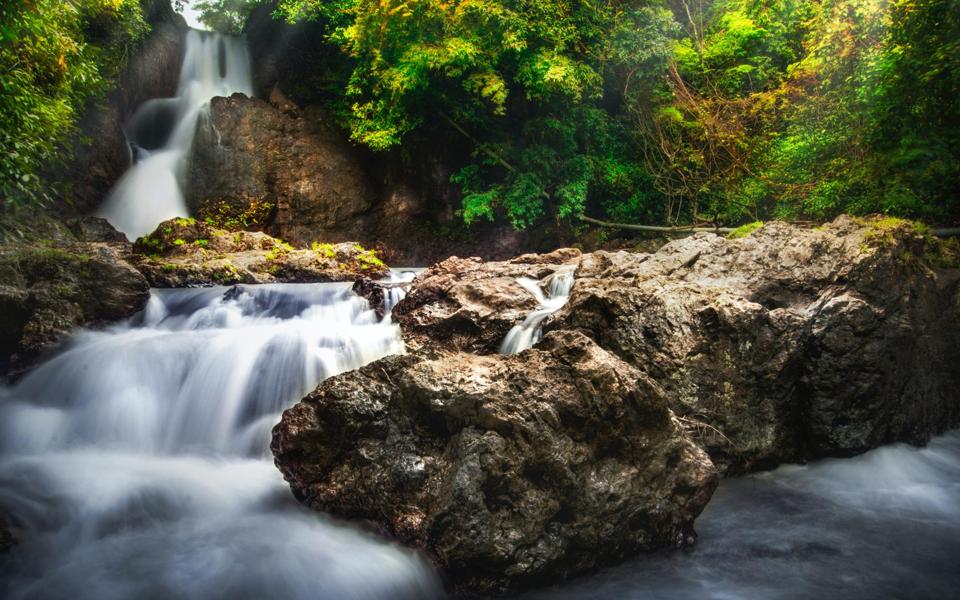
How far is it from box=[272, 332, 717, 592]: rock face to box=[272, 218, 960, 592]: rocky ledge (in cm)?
1

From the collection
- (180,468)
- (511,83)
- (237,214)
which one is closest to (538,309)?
(180,468)

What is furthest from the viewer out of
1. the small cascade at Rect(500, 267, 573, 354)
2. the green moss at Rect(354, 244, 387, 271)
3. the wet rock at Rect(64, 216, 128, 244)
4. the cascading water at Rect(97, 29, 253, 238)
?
the cascading water at Rect(97, 29, 253, 238)

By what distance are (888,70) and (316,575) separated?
9.61 metres

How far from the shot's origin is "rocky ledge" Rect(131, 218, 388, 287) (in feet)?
32.2

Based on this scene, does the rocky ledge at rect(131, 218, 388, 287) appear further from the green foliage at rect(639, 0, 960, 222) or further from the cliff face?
the green foliage at rect(639, 0, 960, 222)

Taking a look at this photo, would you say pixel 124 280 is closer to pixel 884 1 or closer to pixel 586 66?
pixel 586 66

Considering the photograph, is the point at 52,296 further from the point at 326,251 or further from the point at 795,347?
the point at 795,347

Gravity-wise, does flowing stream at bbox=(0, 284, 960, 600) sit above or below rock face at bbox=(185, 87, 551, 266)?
below

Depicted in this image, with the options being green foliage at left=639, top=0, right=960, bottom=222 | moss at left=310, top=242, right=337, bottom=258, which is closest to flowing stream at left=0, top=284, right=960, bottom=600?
green foliage at left=639, top=0, right=960, bottom=222

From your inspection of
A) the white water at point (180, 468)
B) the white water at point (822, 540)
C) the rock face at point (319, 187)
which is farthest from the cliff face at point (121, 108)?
the white water at point (822, 540)

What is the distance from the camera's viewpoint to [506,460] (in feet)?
11.0

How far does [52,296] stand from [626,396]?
752 cm

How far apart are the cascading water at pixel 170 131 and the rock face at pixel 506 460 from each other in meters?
12.0

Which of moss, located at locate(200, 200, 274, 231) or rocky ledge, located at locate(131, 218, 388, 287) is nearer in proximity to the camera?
rocky ledge, located at locate(131, 218, 388, 287)
